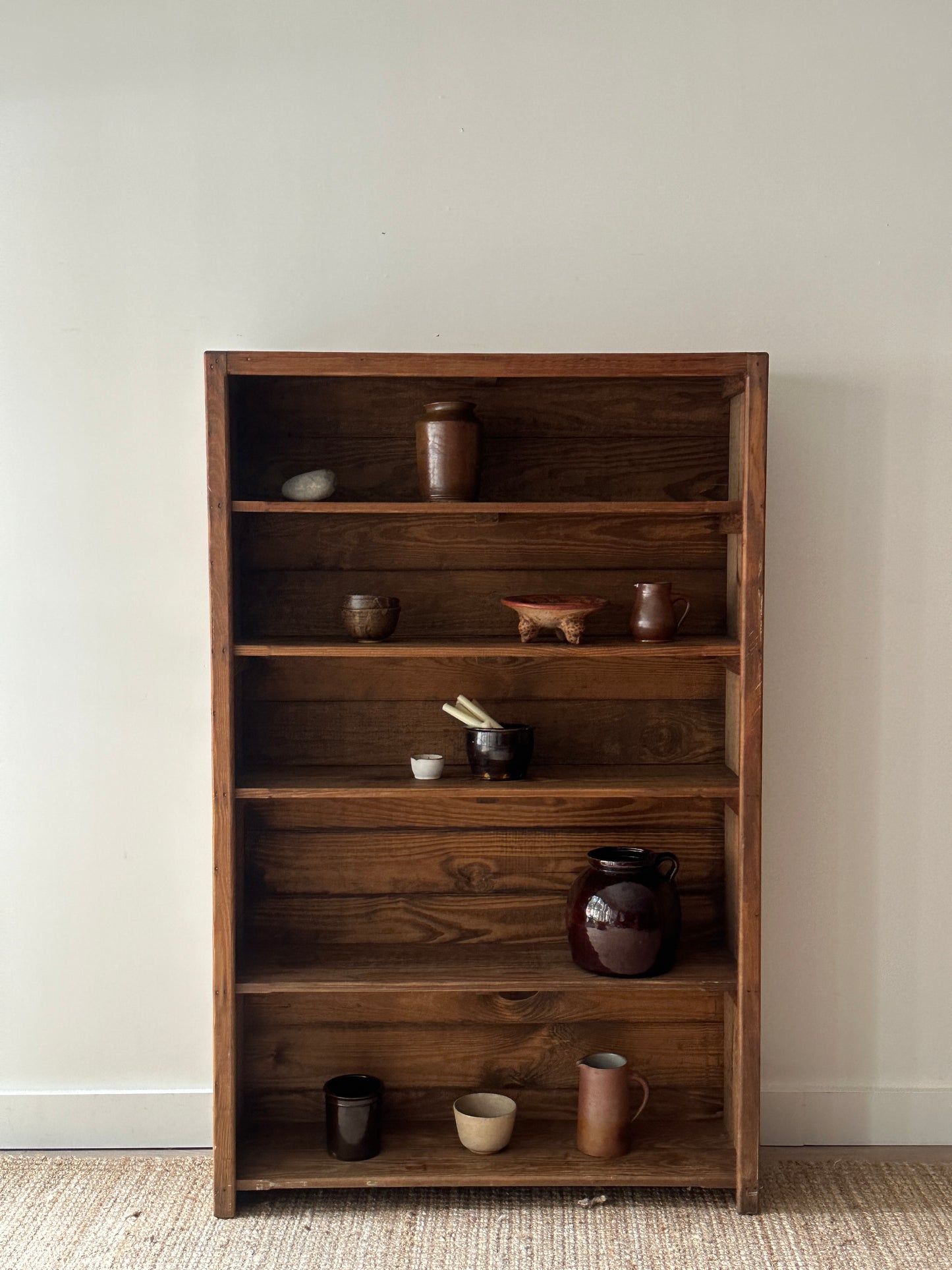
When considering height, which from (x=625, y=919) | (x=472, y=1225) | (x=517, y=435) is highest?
(x=517, y=435)

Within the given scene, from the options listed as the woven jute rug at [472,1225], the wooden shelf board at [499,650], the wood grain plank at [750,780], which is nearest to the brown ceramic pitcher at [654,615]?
the wooden shelf board at [499,650]

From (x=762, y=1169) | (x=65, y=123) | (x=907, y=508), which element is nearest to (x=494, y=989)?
(x=762, y=1169)

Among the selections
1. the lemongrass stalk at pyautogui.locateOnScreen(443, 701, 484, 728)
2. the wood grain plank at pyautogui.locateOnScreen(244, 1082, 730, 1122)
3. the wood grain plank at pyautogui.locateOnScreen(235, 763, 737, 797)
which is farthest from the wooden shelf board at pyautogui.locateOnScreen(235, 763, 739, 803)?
the wood grain plank at pyautogui.locateOnScreen(244, 1082, 730, 1122)

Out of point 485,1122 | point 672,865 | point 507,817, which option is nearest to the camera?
point 485,1122

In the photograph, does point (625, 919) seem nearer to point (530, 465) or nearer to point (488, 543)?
point (488, 543)

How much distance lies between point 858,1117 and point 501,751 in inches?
46.9

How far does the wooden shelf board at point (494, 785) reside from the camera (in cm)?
230

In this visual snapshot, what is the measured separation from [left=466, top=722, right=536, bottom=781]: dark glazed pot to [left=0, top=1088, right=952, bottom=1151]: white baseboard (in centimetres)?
97

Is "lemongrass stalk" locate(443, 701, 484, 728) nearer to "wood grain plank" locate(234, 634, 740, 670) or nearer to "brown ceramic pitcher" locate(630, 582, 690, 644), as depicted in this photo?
"wood grain plank" locate(234, 634, 740, 670)

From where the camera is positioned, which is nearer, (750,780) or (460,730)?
(750,780)

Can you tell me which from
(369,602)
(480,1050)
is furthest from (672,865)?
(369,602)

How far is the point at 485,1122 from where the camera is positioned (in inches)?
92.9

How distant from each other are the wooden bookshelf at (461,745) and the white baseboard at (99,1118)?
16cm

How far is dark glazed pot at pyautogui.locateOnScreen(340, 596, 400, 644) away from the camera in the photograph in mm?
2328
